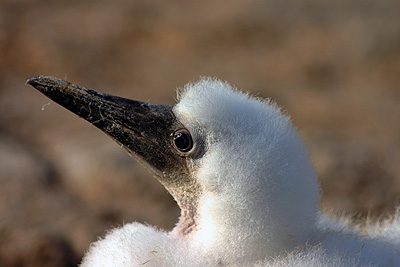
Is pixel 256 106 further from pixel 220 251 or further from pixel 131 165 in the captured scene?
pixel 131 165

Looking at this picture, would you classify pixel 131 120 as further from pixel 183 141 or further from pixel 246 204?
pixel 246 204

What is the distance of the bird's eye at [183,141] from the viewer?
1760 millimetres

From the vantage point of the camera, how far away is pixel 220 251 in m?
1.66

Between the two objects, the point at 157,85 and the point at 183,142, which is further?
the point at 157,85

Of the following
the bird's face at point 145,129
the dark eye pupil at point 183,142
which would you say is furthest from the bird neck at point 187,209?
the dark eye pupil at point 183,142

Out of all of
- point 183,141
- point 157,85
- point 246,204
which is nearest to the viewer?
point 246,204

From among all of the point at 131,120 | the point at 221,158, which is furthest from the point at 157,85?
the point at 221,158

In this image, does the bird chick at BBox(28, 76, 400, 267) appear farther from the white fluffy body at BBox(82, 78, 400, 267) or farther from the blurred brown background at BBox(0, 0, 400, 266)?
the blurred brown background at BBox(0, 0, 400, 266)

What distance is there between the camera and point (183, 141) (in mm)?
1767

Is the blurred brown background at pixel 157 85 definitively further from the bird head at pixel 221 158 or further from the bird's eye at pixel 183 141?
the bird's eye at pixel 183 141

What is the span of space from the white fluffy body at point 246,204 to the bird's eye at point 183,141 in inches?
1.2

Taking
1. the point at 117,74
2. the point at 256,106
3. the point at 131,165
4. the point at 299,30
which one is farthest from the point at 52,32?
the point at 256,106

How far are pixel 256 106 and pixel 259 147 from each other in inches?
7.2

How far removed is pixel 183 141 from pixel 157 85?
389cm
